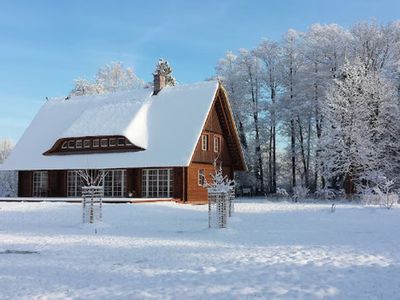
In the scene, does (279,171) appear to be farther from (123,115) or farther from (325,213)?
(325,213)

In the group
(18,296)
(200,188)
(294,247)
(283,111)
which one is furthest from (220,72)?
(18,296)

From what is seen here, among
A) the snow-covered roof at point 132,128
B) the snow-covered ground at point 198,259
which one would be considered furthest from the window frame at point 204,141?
the snow-covered ground at point 198,259

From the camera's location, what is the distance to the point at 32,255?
9852 millimetres

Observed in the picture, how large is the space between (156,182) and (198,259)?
19.6m

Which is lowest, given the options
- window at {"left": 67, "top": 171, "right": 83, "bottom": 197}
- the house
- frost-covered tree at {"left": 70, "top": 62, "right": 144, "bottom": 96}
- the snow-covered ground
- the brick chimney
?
the snow-covered ground

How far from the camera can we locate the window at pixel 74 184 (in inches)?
1207

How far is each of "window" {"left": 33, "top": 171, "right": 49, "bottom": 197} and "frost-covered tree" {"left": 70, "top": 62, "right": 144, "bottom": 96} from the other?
19380 millimetres

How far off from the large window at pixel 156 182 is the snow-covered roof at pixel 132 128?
3.89 feet

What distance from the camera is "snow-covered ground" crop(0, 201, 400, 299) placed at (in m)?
6.77

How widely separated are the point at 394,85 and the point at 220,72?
16.5 m

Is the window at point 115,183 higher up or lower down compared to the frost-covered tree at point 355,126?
lower down

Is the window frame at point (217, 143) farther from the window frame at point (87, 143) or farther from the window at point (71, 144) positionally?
the window at point (71, 144)

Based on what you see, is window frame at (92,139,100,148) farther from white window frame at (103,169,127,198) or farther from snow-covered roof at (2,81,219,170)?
white window frame at (103,169,127,198)

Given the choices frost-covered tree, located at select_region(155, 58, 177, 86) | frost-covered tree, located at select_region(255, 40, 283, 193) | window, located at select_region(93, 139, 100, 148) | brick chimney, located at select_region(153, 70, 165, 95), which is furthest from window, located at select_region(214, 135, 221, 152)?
frost-covered tree, located at select_region(155, 58, 177, 86)
